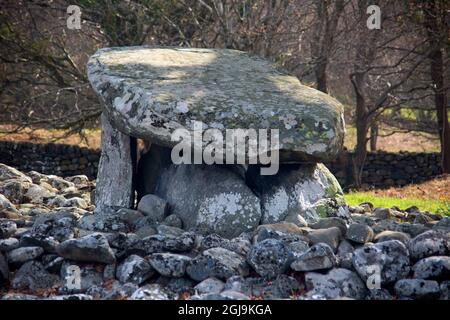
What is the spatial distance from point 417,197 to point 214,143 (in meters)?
5.80

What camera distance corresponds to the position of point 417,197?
12.4 meters

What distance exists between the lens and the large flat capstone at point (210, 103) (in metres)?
7.71

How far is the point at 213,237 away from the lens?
6.86 meters

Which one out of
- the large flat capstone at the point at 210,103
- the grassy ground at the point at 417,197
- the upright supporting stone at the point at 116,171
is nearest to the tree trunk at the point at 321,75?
the grassy ground at the point at 417,197

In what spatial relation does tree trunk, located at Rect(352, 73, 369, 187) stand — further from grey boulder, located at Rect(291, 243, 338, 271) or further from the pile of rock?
grey boulder, located at Rect(291, 243, 338, 271)

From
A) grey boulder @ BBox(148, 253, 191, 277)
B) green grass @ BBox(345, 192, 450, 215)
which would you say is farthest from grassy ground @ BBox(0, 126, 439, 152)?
grey boulder @ BBox(148, 253, 191, 277)

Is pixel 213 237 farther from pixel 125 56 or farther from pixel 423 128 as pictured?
pixel 423 128

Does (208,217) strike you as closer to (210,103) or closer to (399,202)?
(210,103)

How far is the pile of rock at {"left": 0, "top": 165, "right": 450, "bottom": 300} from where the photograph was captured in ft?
19.3

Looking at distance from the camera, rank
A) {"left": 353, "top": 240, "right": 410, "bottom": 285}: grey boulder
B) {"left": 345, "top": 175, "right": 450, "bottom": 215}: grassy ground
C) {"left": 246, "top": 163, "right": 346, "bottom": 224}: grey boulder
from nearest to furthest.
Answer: {"left": 353, "top": 240, "right": 410, "bottom": 285}: grey boulder
{"left": 246, "top": 163, "right": 346, "bottom": 224}: grey boulder
{"left": 345, "top": 175, "right": 450, "bottom": 215}: grassy ground

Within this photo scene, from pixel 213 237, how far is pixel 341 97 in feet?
52.3

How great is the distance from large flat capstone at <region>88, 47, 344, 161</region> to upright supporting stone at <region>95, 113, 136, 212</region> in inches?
22.3

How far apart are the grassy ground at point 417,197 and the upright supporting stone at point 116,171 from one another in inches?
148

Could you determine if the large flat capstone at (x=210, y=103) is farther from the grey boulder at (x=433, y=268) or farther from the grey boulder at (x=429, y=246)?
the grey boulder at (x=433, y=268)
